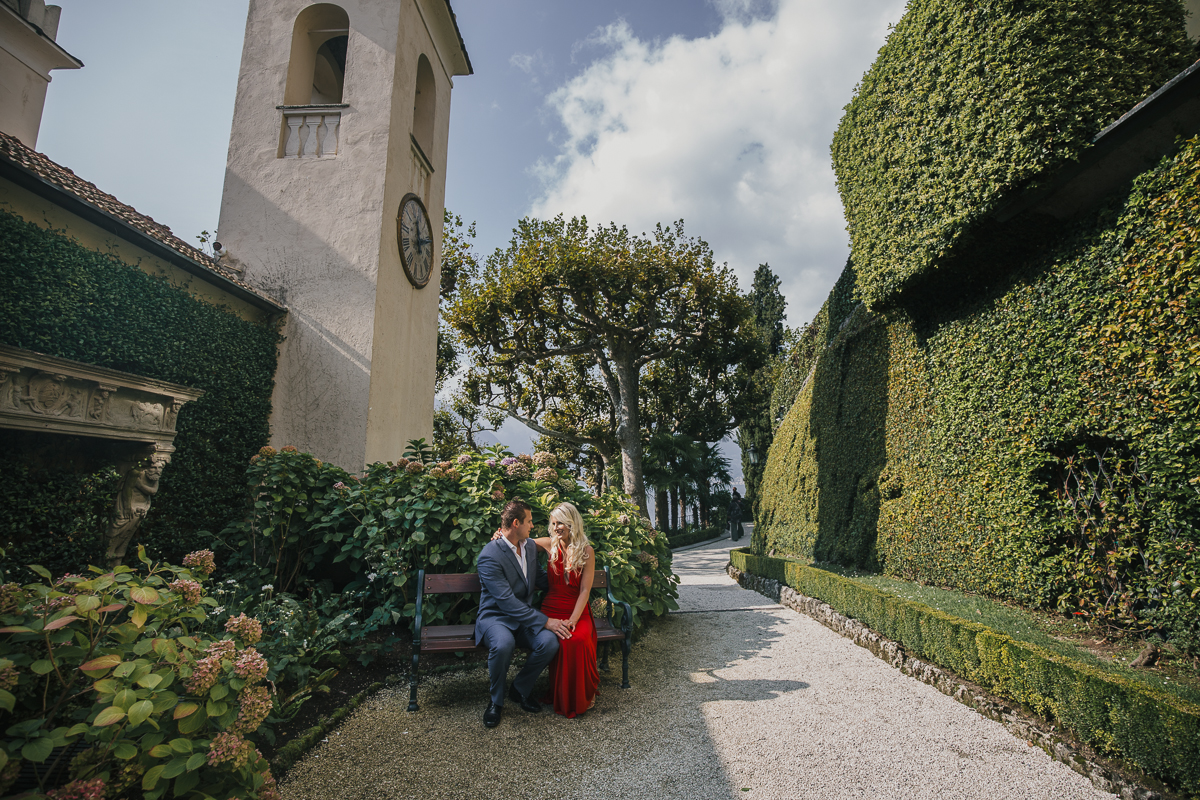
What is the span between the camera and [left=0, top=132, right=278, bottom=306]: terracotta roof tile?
15.8 feet

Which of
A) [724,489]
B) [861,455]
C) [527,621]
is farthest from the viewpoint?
[724,489]

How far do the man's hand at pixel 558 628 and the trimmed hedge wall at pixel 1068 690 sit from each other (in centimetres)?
306

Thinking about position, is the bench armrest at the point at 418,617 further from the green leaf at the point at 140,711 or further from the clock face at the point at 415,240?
the clock face at the point at 415,240

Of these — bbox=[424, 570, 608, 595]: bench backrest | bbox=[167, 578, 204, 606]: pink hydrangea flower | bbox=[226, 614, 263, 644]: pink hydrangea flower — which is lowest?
bbox=[424, 570, 608, 595]: bench backrest

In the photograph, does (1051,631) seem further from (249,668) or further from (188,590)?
(188,590)

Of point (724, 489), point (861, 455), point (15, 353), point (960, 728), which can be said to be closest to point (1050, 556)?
point (960, 728)

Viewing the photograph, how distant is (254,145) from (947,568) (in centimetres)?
1135

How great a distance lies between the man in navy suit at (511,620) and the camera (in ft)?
12.5

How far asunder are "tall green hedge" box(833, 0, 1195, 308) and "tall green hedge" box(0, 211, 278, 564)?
26.8 feet

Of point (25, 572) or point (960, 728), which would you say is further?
point (25, 572)

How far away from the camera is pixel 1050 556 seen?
4.62m

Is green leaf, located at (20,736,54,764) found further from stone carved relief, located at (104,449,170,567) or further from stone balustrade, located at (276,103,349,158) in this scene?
stone balustrade, located at (276,103,349,158)

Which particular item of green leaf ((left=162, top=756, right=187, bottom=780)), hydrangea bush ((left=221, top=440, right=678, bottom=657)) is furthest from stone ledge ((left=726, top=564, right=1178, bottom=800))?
green leaf ((left=162, top=756, right=187, bottom=780))

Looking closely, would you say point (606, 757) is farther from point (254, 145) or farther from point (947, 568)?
point (254, 145)
